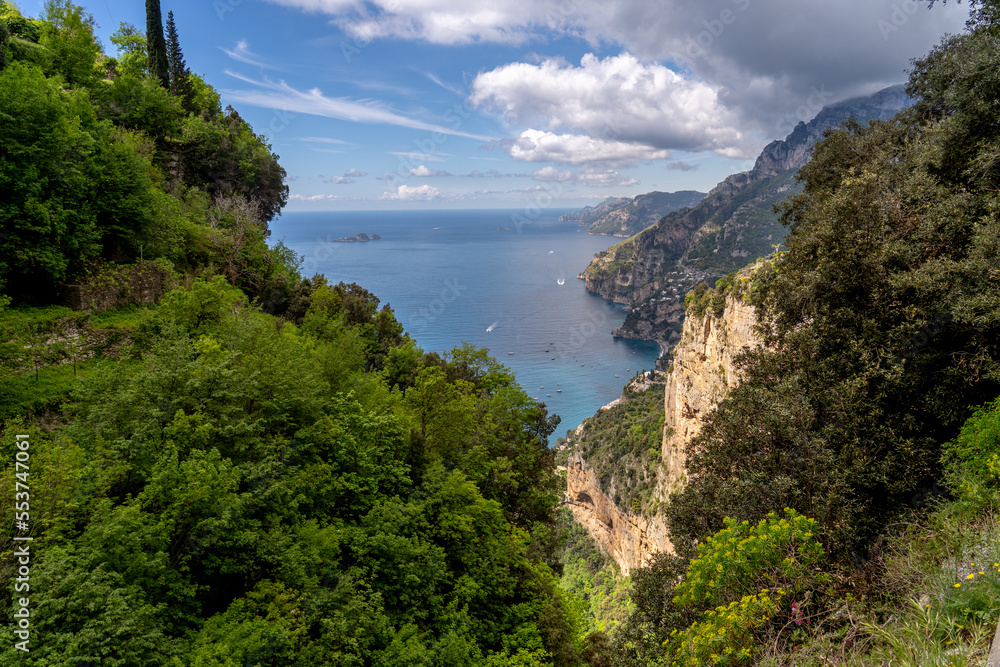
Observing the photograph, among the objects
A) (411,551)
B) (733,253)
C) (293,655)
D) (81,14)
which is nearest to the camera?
(293,655)

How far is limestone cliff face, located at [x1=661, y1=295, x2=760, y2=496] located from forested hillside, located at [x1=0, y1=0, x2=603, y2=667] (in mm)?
15746

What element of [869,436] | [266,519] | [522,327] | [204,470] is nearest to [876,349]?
[869,436]

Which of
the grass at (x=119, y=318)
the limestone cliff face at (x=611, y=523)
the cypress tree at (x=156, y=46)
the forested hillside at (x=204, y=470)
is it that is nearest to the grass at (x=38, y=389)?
the forested hillside at (x=204, y=470)

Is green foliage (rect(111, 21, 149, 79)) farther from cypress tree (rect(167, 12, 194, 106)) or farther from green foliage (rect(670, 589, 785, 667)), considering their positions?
green foliage (rect(670, 589, 785, 667))

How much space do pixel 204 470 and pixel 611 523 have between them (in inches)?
2552

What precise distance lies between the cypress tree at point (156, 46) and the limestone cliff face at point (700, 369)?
1756 inches

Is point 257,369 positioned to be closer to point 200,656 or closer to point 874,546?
point 200,656

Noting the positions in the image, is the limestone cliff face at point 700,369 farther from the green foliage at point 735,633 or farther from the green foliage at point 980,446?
the green foliage at point 735,633

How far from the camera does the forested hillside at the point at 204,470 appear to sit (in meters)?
8.14

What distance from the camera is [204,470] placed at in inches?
369

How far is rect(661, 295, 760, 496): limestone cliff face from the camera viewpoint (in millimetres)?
29312

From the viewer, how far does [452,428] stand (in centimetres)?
1761

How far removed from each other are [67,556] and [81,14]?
36157 mm

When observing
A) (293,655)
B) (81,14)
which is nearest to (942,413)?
(293,655)
